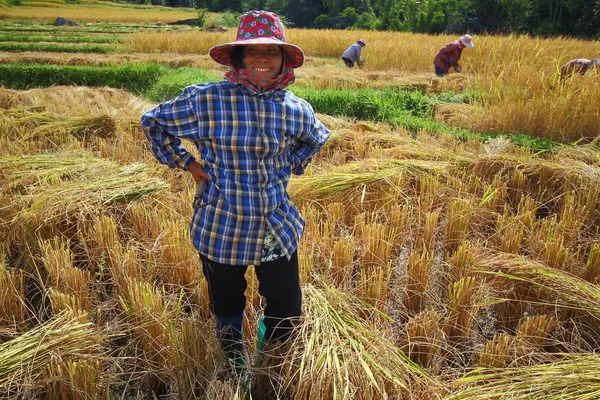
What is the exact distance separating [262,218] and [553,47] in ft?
35.4

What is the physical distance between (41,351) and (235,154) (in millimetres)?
944

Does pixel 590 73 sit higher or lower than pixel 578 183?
higher

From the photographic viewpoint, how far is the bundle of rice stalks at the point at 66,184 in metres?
2.39

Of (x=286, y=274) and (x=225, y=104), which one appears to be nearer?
(x=225, y=104)

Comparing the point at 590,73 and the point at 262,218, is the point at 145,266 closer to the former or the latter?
the point at 262,218

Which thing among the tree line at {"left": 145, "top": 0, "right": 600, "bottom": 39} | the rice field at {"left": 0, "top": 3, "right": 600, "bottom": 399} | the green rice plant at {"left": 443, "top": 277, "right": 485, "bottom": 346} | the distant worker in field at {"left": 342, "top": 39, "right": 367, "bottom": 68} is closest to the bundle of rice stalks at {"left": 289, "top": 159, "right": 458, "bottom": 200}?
the rice field at {"left": 0, "top": 3, "right": 600, "bottom": 399}

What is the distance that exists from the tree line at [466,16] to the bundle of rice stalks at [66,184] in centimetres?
1798

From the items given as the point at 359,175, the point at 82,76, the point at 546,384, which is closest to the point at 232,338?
the point at 546,384

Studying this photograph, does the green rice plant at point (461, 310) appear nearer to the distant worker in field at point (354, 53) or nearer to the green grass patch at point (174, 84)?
the green grass patch at point (174, 84)

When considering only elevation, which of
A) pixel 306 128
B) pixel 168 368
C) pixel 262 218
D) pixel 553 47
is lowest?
pixel 168 368

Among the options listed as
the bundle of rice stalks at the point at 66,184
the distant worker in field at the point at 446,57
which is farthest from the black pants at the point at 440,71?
the bundle of rice stalks at the point at 66,184

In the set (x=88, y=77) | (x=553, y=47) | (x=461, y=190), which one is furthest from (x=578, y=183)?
(x=88, y=77)

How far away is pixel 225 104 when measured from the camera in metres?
1.33

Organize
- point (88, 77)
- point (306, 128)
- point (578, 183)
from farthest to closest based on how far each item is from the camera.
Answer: point (88, 77)
point (578, 183)
point (306, 128)
